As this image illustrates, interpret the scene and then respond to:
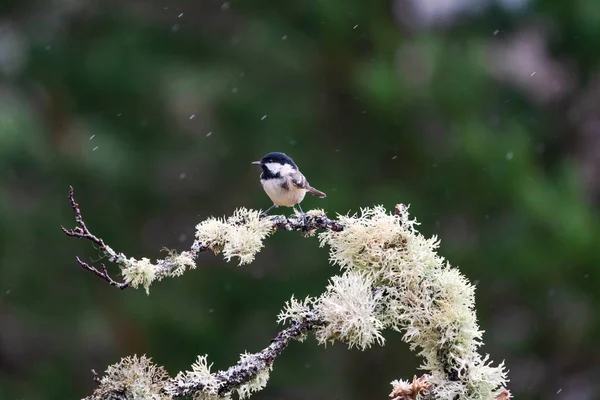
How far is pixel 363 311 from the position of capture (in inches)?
68.7

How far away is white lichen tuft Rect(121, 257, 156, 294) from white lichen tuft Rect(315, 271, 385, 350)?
42 centimetres

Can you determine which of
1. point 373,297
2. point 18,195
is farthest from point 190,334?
point 373,297

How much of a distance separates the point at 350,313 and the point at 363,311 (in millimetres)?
32

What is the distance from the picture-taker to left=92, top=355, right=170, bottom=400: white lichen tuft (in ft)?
5.12

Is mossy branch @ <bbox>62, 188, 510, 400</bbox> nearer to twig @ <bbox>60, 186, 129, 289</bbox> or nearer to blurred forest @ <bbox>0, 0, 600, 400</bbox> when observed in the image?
twig @ <bbox>60, 186, 129, 289</bbox>

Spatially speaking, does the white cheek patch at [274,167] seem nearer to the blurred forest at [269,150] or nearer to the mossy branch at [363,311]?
the mossy branch at [363,311]

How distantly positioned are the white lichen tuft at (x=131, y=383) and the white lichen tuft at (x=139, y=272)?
0.18m

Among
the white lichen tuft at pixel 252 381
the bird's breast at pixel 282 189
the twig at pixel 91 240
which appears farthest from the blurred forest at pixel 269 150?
the twig at pixel 91 240

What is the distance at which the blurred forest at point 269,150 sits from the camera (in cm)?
559

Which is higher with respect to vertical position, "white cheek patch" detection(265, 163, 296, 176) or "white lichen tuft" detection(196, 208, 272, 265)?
"white cheek patch" detection(265, 163, 296, 176)

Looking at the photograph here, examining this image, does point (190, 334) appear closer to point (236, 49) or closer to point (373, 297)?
point (236, 49)

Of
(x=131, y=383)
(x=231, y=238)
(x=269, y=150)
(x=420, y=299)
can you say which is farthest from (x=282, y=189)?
(x=269, y=150)

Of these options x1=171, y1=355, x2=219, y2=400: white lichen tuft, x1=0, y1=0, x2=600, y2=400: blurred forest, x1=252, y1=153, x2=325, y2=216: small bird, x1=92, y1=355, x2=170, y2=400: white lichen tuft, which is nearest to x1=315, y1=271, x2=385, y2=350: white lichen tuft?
x1=171, y1=355, x2=219, y2=400: white lichen tuft

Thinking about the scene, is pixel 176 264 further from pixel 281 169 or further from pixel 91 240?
pixel 281 169
